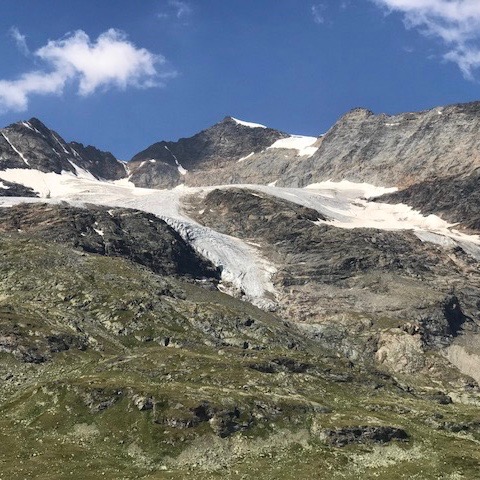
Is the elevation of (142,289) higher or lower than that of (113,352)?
higher

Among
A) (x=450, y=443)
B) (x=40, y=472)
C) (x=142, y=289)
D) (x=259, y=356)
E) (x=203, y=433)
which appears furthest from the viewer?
(x=142, y=289)

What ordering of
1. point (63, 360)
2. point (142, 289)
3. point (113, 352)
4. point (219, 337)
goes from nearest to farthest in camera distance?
1. point (63, 360)
2. point (113, 352)
3. point (219, 337)
4. point (142, 289)

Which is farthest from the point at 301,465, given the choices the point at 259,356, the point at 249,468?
the point at 259,356

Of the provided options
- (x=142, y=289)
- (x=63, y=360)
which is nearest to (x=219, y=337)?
(x=142, y=289)

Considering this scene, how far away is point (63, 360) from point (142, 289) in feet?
196

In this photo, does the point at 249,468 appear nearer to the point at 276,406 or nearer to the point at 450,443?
the point at 276,406

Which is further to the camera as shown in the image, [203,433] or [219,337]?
[219,337]

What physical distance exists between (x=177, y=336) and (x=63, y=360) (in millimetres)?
A: 36204

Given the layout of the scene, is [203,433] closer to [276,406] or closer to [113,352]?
[276,406]

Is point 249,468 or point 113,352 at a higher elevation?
point 113,352

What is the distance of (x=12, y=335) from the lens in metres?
142

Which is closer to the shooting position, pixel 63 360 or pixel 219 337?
pixel 63 360

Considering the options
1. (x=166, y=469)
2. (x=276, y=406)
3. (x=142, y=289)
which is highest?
(x=142, y=289)

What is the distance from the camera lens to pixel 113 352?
151 m
